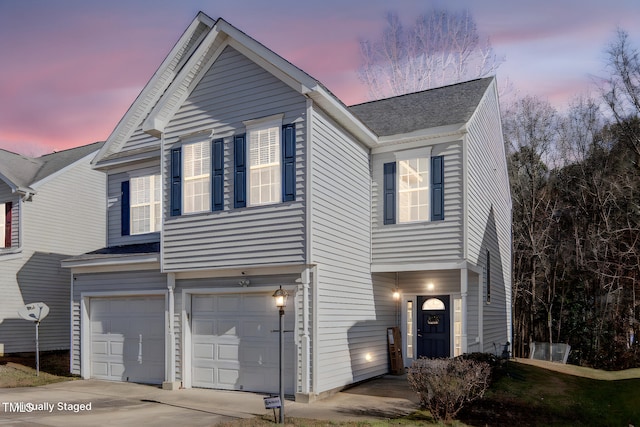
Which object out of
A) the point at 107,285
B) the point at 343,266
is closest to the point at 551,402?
the point at 343,266

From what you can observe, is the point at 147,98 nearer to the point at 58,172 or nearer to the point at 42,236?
the point at 58,172

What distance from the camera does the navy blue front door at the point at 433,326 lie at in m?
16.2

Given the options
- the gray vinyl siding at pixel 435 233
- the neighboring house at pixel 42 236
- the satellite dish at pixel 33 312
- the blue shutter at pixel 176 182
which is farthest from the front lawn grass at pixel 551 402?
the neighboring house at pixel 42 236

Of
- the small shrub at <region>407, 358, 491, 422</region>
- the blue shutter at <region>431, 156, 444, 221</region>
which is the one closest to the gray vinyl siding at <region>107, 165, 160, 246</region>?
the blue shutter at <region>431, 156, 444, 221</region>

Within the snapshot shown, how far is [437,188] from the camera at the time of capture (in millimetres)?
14672

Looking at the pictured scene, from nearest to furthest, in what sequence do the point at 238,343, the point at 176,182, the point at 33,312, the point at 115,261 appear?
the point at 238,343 → the point at 176,182 → the point at 115,261 → the point at 33,312

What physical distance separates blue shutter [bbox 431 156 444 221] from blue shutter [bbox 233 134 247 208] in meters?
4.77

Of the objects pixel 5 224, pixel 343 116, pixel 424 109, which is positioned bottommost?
pixel 5 224

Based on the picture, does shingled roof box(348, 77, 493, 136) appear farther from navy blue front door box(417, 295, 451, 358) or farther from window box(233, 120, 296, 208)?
navy blue front door box(417, 295, 451, 358)

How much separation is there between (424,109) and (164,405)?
33.3ft

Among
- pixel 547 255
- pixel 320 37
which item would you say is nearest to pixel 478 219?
pixel 320 37

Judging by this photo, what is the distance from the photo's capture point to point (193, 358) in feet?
46.1

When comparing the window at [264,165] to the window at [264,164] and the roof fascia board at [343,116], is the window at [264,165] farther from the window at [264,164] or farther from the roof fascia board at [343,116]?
the roof fascia board at [343,116]

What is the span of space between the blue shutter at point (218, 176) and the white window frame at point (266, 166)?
0.76 m
